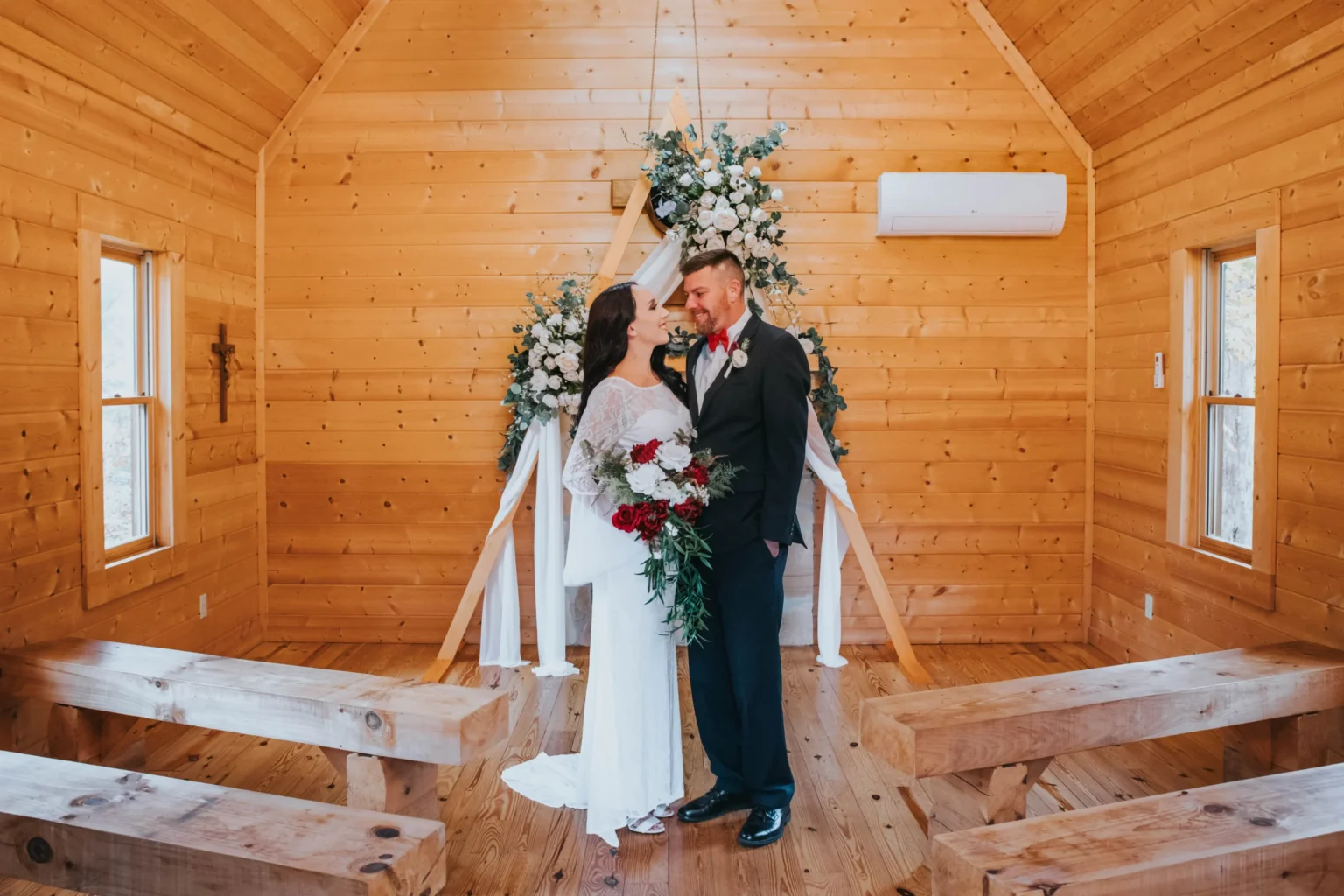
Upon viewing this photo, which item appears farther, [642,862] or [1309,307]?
[1309,307]

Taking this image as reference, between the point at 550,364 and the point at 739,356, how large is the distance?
1.73 metres

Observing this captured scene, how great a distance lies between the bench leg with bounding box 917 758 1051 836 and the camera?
98.6 inches

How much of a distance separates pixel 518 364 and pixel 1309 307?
3.15 metres

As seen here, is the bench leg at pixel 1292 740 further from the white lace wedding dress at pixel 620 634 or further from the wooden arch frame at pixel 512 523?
the white lace wedding dress at pixel 620 634

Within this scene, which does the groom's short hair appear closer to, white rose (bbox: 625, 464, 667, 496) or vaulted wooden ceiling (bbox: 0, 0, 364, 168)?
white rose (bbox: 625, 464, 667, 496)

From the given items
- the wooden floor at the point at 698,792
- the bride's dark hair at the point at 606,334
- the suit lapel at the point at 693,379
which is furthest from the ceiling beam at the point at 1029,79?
the bride's dark hair at the point at 606,334

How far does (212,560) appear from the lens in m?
4.41

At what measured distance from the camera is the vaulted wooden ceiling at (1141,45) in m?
3.36

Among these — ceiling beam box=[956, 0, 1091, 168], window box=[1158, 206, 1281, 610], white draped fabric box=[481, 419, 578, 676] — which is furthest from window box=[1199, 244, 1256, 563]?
white draped fabric box=[481, 419, 578, 676]

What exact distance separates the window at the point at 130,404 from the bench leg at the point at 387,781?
1598 mm

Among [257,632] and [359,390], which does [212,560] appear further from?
[359,390]

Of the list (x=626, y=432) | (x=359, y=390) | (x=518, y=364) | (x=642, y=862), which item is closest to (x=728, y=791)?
(x=642, y=862)

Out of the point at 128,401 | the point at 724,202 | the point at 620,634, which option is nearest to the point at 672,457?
the point at 620,634

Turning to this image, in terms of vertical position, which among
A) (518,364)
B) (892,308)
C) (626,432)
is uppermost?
(892,308)
